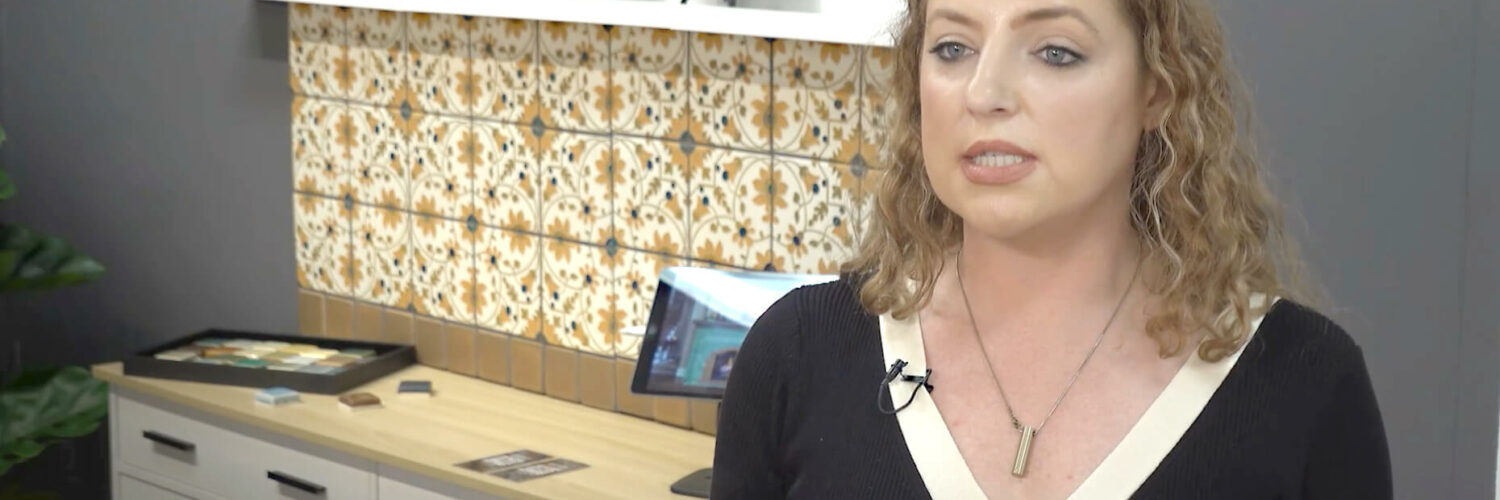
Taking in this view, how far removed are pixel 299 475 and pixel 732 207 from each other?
2.70 ft

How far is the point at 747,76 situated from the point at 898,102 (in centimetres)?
125

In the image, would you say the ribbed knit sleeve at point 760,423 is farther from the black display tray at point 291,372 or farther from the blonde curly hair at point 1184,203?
the black display tray at point 291,372

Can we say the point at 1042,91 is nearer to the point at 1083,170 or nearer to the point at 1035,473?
the point at 1083,170

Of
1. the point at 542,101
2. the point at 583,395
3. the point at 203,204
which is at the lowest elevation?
the point at 583,395

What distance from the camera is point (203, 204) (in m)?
3.66

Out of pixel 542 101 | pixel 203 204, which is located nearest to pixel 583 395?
pixel 542 101

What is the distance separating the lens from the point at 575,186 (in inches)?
117

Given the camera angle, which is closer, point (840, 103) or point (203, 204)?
point (840, 103)

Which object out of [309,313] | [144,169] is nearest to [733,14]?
[309,313]

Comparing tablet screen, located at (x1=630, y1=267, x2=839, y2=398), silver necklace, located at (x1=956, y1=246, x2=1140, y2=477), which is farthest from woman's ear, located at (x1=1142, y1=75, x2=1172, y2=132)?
tablet screen, located at (x1=630, y1=267, x2=839, y2=398)

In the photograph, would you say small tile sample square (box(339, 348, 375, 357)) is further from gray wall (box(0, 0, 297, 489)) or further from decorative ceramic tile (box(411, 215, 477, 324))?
gray wall (box(0, 0, 297, 489))

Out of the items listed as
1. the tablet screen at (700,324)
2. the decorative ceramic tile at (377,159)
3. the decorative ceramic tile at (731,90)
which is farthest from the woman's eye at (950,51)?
the decorative ceramic tile at (377,159)

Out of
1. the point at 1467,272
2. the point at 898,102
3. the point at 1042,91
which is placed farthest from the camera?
the point at 1467,272

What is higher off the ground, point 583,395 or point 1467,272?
point 1467,272
